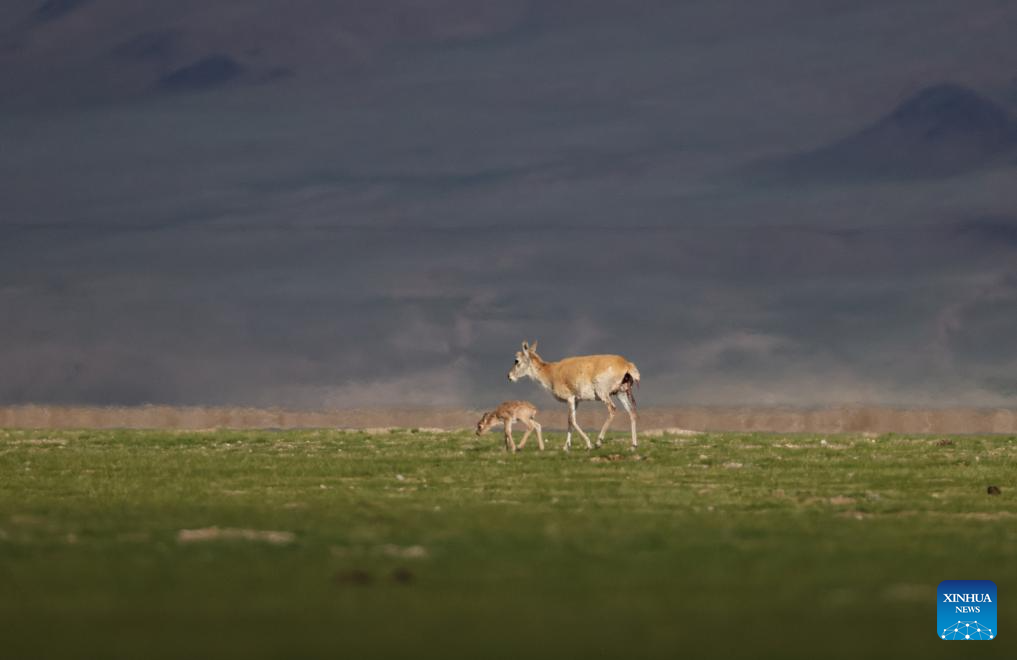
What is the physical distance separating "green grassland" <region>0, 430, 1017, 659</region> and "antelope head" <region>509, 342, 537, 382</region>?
43.9 feet

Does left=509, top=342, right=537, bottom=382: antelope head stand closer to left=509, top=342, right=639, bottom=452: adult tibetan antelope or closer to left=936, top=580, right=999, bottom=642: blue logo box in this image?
left=509, top=342, right=639, bottom=452: adult tibetan antelope

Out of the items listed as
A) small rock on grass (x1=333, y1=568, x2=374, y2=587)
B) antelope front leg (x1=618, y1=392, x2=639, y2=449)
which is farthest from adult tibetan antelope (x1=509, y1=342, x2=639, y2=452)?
small rock on grass (x1=333, y1=568, x2=374, y2=587)

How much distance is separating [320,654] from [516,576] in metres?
5.96

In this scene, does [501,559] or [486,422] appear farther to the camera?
[486,422]

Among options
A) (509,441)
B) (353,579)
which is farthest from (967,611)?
(509,441)

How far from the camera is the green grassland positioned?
45.4 feet

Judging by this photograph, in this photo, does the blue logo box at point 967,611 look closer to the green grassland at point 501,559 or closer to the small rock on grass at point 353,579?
the green grassland at point 501,559

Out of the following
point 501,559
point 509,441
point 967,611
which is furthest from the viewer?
point 509,441

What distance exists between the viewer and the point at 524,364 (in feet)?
193

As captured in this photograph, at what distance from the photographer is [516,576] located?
18.6 m

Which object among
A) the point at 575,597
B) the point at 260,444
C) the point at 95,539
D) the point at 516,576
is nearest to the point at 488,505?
the point at 95,539

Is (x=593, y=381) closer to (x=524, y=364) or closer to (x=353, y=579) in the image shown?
(x=524, y=364)

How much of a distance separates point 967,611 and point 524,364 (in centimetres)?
4365

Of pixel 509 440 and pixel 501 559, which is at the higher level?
pixel 509 440
